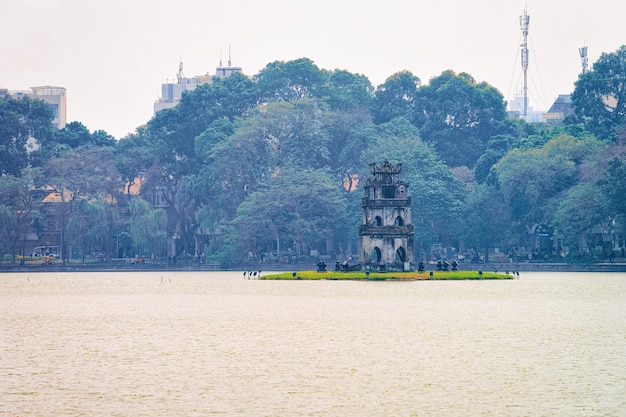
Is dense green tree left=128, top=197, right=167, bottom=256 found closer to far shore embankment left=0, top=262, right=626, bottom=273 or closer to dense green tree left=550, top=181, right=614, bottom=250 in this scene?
far shore embankment left=0, top=262, right=626, bottom=273

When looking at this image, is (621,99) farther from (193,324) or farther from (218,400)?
(218,400)

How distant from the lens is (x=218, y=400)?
41469 millimetres

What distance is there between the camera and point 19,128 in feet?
537

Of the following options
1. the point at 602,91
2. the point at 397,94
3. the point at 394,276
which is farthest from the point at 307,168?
the point at 394,276

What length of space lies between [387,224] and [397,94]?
63013 mm

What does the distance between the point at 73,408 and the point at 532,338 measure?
2554 cm

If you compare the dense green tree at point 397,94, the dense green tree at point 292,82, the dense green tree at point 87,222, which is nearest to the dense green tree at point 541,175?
the dense green tree at point 397,94

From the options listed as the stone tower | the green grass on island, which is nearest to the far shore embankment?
the green grass on island

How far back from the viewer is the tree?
154 meters

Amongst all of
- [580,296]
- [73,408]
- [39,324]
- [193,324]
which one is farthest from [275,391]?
[580,296]

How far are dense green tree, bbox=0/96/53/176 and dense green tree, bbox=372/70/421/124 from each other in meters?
41.2

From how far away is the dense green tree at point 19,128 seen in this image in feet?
526

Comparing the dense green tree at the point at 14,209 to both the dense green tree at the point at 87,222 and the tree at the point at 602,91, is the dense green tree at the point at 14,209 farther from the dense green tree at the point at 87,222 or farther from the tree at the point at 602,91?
the tree at the point at 602,91

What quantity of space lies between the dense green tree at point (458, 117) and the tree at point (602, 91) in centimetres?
1382
